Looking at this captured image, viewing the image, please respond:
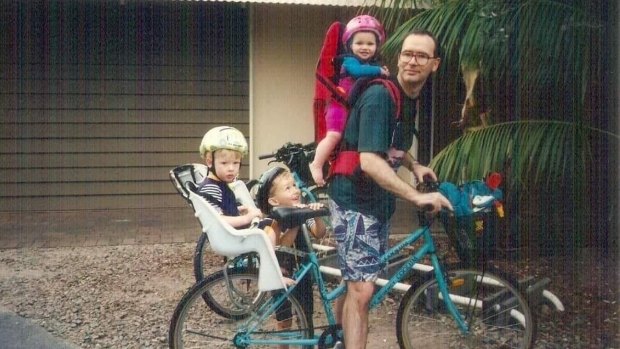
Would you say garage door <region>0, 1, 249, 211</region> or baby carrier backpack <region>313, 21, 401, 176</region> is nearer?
baby carrier backpack <region>313, 21, 401, 176</region>

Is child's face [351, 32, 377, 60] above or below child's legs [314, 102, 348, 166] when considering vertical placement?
above

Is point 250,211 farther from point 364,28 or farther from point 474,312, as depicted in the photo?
point 474,312

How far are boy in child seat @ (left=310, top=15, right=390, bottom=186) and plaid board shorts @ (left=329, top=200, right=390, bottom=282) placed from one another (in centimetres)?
58

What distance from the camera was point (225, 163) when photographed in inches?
172

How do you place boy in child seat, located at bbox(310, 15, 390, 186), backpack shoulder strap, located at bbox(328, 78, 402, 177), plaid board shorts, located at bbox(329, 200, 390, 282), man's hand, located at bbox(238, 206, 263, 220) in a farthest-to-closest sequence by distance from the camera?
1. man's hand, located at bbox(238, 206, 263, 220)
2. boy in child seat, located at bbox(310, 15, 390, 186)
3. plaid board shorts, located at bbox(329, 200, 390, 282)
4. backpack shoulder strap, located at bbox(328, 78, 402, 177)

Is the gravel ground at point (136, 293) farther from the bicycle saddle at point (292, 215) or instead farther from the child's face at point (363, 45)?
the child's face at point (363, 45)

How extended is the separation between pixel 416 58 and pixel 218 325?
71.1 inches

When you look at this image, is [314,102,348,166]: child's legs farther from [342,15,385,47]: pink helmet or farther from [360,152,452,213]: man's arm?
[360,152,452,213]: man's arm

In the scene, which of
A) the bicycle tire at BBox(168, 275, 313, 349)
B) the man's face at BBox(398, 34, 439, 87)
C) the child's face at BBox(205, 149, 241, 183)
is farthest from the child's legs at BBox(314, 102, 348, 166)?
the bicycle tire at BBox(168, 275, 313, 349)

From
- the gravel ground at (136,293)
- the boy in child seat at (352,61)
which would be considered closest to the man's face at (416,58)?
the boy in child seat at (352,61)

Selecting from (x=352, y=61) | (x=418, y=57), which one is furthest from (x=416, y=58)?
(x=352, y=61)

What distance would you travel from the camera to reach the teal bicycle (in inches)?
158

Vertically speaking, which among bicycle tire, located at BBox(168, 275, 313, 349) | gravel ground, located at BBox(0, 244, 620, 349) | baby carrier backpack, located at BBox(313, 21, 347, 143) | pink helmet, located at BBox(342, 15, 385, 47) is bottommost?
gravel ground, located at BBox(0, 244, 620, 349)

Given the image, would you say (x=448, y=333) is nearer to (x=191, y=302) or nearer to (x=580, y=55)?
(x=191, y=302)
